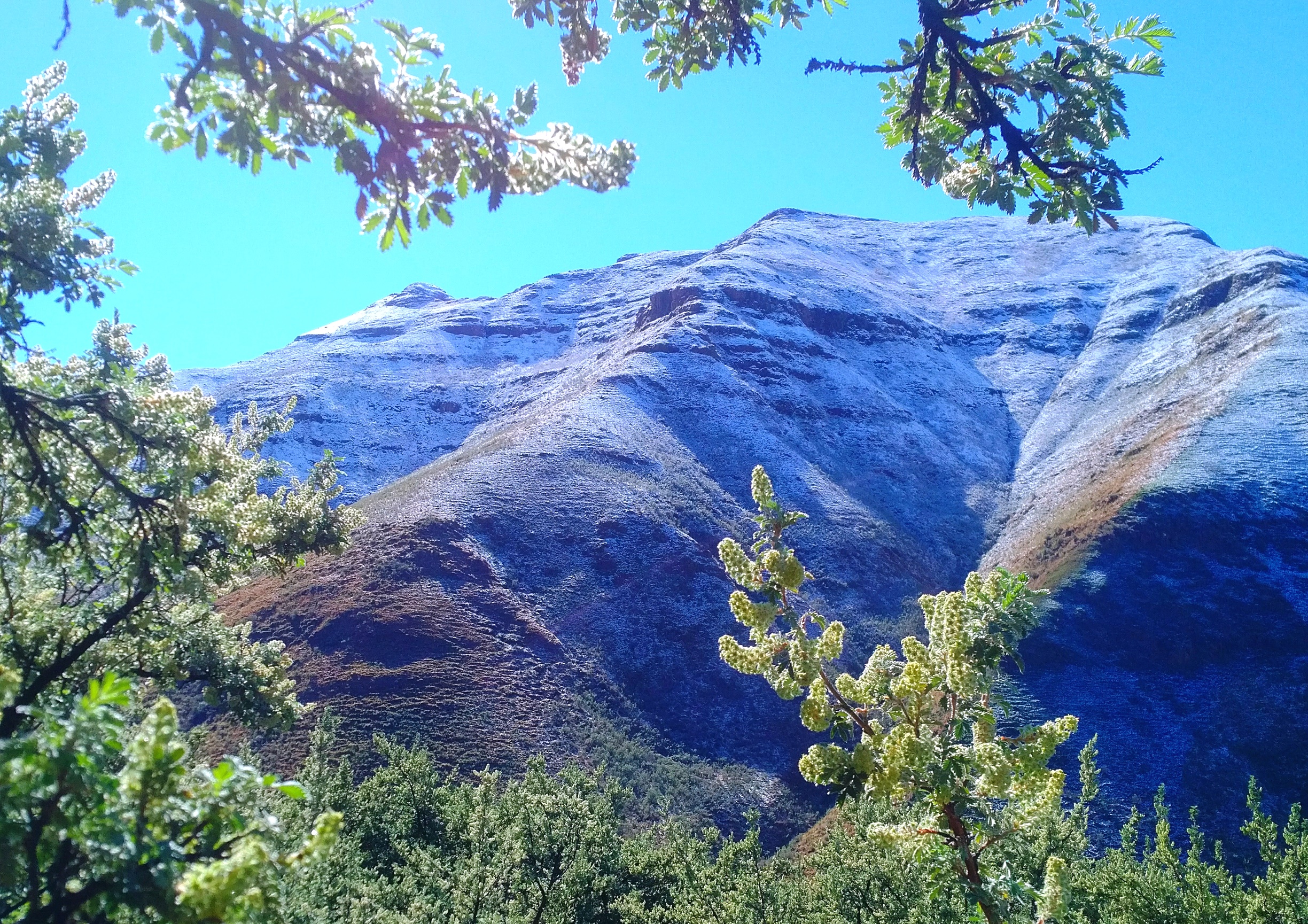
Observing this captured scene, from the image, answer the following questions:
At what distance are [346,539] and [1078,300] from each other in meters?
103

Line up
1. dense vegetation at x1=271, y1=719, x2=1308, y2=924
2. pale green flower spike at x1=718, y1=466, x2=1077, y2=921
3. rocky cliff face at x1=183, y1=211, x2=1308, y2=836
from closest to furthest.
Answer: pale green flower spike at x1=718, y1=466, x2=1077, y2=921 → dense vegetation at x1=271, y1=719, x2=1308, y2=924 → rocky cliff face at x1=183, y1=211, x2=1308, y2=836

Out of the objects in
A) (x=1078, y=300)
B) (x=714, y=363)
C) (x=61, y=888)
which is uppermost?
(x=1078, y=300)

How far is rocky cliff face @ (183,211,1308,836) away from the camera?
32.7m

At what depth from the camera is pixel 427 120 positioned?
4027 millimetres

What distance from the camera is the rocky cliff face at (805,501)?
32.7 m

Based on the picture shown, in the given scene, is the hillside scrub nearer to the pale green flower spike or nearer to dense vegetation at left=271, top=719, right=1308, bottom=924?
the pale green flower spike

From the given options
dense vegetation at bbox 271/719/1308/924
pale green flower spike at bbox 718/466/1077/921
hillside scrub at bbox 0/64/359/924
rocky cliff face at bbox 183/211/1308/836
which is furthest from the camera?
rocky cliff face at bbox 183/211/1308/836

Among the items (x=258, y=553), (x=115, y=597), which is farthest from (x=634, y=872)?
(x=115, y=597)

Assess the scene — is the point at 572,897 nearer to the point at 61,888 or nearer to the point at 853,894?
the point at 853,894

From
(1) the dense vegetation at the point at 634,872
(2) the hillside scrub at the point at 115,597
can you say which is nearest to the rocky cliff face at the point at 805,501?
(1) the dense vegetation at the point at 634,872

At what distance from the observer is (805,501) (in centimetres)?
5509

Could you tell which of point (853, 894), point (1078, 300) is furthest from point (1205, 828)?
point (1078, 300)

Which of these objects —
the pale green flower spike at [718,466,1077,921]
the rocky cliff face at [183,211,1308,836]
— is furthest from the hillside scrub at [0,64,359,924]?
the rocky cliff face at [183,211,1308,836]

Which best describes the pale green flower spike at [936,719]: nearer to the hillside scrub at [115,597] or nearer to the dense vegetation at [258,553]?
the dense vegetation at [258,553]
